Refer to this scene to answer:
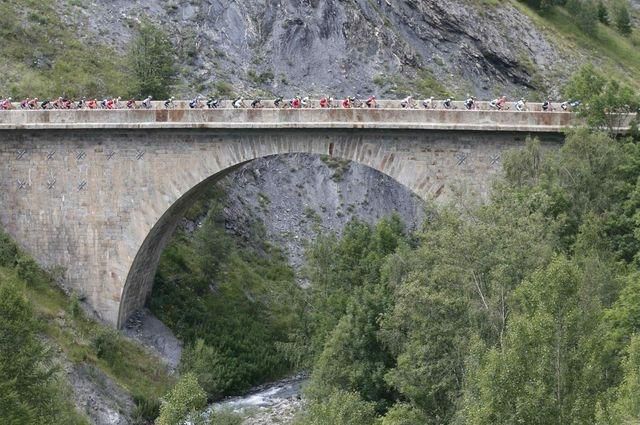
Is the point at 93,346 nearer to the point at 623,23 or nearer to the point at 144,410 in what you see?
the point at 144,410

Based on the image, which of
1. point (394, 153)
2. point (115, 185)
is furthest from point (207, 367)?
point (394, 153)

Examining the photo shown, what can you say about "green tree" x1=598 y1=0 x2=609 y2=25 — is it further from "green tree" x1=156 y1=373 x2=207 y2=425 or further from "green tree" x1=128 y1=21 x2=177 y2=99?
"green tree" x1=156 y1=373 x2=207 y2=425

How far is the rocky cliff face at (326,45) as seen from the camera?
7069cm

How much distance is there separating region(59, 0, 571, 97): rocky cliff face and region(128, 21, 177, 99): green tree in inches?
51.7

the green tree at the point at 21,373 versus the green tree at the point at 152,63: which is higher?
the green tree at the point at 152,63

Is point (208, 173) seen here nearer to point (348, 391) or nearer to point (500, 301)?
point (348, 391)

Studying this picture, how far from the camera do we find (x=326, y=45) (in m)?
73.8

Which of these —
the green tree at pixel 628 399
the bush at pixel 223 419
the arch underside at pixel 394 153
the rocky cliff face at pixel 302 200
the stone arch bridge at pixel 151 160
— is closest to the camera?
the green tree at pixel 628 399

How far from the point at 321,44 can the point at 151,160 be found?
2830 centimetres

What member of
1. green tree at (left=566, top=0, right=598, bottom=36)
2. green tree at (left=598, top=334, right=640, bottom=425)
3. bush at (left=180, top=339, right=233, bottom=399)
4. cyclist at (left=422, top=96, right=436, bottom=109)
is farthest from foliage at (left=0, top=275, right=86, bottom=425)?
green tree at (left=566, top=0, right=598, bottom=36)

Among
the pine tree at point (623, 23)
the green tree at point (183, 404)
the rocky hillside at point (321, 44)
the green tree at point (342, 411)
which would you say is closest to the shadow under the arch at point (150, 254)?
the green tree at point (183, 404)

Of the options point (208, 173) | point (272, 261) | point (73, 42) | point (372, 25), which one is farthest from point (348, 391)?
point (372, 25)

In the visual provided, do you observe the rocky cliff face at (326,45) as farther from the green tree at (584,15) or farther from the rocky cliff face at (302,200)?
the green tree at (584,15)

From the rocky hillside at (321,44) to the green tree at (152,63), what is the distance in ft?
3.58
